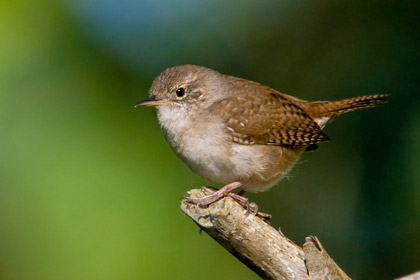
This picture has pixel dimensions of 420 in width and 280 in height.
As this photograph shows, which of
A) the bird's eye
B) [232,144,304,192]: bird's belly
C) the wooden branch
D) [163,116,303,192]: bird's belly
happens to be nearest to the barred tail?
[232,144,304,192]: bird's belly

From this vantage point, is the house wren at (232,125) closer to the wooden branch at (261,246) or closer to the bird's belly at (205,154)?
the bird's belly at (205,154)

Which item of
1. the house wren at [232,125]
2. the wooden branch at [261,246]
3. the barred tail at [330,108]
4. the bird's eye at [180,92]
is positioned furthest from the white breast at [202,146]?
the barred tail at [330,108]

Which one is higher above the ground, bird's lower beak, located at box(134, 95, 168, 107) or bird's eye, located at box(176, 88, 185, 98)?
bird's eye, located at box(176, 88, 185, 98)

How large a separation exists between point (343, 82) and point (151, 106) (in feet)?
5.94

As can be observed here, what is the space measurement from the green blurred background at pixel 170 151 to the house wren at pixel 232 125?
5.2 inches

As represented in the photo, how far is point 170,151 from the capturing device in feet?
11.7

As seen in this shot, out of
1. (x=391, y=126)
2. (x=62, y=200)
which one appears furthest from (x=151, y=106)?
(x=391, y=126)

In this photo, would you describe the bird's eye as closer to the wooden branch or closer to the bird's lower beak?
the bird's lower beak

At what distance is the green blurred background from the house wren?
13cm

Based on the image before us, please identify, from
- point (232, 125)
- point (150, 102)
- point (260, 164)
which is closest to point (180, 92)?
point (150, 102)

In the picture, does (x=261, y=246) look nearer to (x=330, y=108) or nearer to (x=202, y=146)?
(x=202, y=146)

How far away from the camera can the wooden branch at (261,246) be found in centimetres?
269

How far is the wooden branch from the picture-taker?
2.69 metres

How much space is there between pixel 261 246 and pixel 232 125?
1058 millimetres
